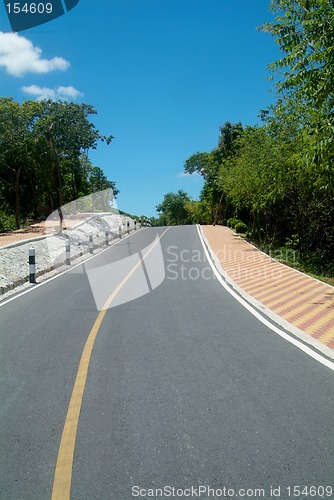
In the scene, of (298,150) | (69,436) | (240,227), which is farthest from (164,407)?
(240,227)

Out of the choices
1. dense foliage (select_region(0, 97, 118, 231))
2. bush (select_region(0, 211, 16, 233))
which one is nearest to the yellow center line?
dense foliage (select_region(0, 97, 118, 231))

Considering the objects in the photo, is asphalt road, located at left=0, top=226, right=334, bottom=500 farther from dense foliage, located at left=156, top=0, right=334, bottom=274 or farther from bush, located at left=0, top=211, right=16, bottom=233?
bush, located at left=0, top=211, right=16, bottom=233

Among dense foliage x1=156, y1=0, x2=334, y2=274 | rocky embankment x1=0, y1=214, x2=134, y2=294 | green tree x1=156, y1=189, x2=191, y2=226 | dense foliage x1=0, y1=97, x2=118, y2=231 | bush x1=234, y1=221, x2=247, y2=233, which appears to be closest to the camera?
dense foliage x1=156, y1=0, x2=334, y2=274

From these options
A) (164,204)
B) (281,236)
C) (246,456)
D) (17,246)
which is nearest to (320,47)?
(246,456)

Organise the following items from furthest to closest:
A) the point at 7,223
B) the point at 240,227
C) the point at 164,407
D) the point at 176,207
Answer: the point at 176,207
the point at 7,223
the point at 240,227
the point at 164,407

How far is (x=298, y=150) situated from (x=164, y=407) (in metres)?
14.7

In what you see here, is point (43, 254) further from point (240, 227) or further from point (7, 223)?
point (7, 223)

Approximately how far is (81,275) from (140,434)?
38.6ft

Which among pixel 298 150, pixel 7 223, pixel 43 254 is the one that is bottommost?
pixel 43 254

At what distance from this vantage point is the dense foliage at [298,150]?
9148 millimetres

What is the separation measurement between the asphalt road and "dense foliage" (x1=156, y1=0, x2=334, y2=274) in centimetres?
466

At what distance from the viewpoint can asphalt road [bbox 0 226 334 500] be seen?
3375 mm

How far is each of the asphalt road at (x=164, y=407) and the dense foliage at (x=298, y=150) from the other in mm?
4657

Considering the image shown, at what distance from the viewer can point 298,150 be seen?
17.2 metres
